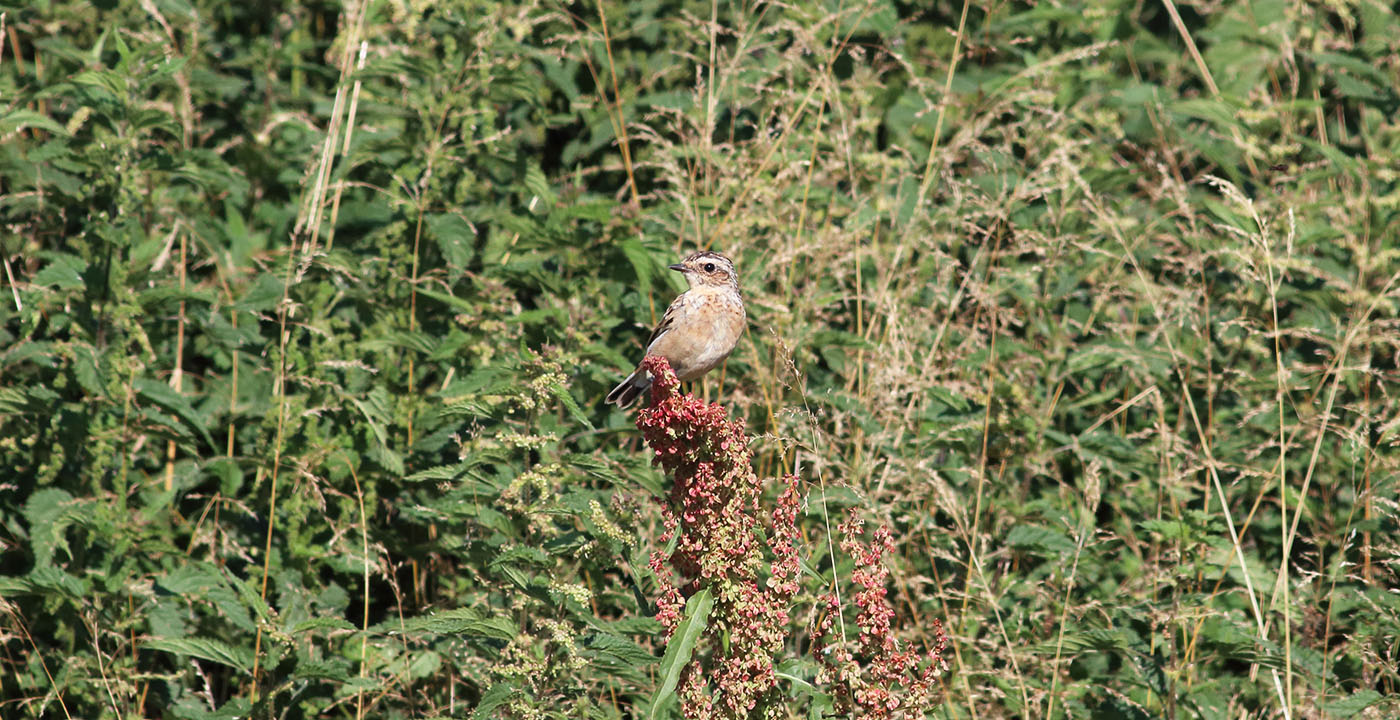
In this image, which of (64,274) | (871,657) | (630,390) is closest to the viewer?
(871,657)

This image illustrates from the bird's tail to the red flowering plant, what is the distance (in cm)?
134

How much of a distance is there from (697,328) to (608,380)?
44 centimetres

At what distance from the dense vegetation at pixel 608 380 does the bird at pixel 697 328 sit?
7.9 inches

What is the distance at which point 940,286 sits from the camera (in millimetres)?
5438

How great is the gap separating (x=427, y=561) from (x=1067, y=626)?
245 centimetres

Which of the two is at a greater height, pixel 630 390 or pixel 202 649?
pixel 630 390

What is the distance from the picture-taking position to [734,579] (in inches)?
127

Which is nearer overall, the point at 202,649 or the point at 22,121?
the point at 202,649

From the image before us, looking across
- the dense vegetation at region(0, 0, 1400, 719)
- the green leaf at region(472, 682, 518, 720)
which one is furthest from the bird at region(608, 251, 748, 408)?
the green leaf at region(472, 682, 518, 720)

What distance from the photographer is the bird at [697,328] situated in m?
4.64

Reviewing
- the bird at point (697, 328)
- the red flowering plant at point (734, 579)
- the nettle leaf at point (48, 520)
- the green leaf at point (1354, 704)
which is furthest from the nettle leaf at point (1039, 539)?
Answer: the nettle leaf at point (48, 520)

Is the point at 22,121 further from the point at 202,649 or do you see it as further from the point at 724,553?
the point at 724,553

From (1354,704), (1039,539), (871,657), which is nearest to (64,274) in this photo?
(871,657)

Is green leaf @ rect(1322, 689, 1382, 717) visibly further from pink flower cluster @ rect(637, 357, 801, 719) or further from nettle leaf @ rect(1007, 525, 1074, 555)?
pink flower cluster @ rect(637, 357, 801, 719)
